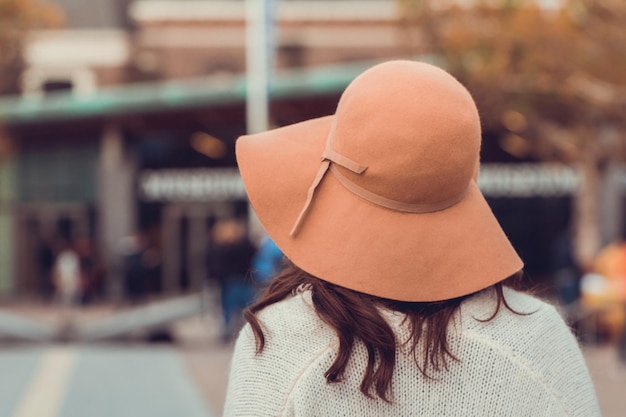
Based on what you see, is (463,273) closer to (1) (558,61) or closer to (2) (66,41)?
(1) (558,61)

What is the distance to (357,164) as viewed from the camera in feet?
5.30

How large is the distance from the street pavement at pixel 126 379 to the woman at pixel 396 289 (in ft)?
21.4

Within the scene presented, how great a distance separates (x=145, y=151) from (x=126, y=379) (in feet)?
57.7

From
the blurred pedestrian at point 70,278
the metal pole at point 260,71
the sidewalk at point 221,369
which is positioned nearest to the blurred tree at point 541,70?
the metal pole at point 260,71

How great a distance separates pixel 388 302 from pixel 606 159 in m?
17.4

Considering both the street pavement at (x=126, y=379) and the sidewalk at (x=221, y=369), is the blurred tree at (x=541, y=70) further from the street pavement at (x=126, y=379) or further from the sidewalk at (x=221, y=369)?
the street pavement at (x=126, y=379)

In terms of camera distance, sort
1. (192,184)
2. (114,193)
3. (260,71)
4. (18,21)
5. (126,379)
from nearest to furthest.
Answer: (126,379) < (260,71) < (18,21) < (192,184) < (114,193)

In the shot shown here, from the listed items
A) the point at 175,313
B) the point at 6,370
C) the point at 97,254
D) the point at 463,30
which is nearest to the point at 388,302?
the point at 6,370

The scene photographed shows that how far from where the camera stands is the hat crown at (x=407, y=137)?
1.62 m

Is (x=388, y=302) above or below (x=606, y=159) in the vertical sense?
above

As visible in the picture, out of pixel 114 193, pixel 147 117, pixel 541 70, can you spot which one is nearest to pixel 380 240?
pixel 541 70

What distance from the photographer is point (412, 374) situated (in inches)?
63.1

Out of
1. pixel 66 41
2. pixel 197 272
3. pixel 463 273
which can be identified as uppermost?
pixel 463 273

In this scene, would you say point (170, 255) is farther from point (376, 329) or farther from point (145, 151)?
point (376, 329)
